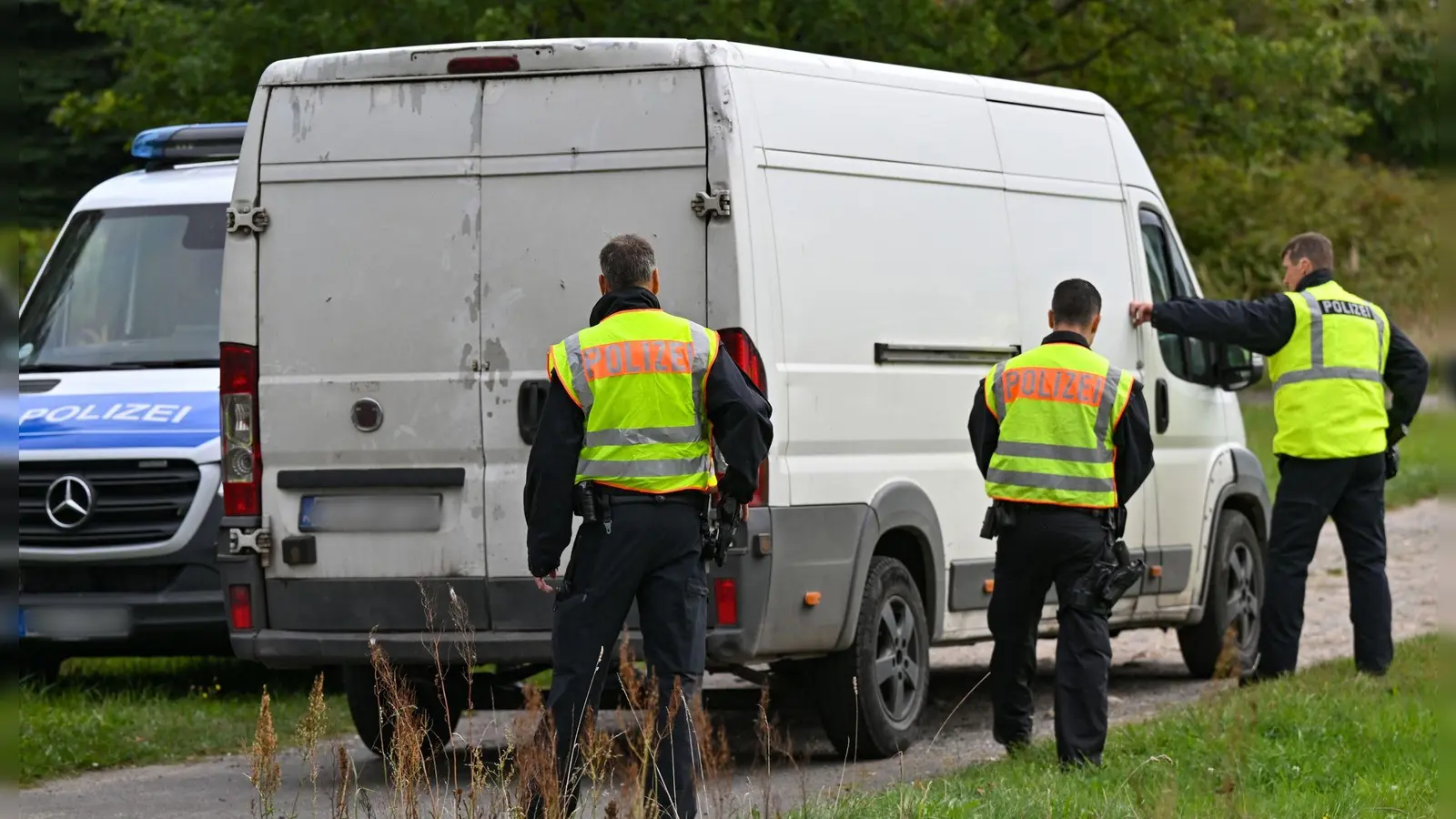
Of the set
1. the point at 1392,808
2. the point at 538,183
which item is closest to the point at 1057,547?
the point at 1392,808

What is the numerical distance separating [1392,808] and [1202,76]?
45.0 ft

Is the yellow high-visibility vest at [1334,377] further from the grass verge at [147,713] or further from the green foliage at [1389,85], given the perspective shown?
the green foliage at [1389,85]

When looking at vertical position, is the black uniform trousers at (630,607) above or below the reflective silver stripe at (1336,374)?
below

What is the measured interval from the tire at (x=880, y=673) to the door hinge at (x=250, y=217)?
2564mm

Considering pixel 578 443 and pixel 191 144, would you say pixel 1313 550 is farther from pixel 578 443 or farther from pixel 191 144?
pixel 191 144

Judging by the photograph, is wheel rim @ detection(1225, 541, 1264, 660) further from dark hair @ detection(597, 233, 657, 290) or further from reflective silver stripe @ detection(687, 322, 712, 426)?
dark hair @ detection(597, 233, 657, 290)

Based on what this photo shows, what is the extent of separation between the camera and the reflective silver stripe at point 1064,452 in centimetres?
680

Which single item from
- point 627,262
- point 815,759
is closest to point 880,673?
point 815,759

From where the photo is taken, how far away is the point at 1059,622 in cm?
685

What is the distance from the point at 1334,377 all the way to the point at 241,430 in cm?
484

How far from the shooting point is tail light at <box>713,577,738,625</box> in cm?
655

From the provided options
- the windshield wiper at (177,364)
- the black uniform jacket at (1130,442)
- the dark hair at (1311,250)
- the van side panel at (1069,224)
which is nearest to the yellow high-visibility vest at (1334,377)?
the dark hair at (1311,250)

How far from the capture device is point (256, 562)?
7.00 m

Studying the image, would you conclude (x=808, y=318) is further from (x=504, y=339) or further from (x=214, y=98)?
(x=214, y=98)
